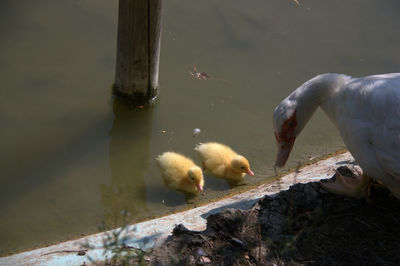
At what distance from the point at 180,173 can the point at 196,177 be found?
15 cm

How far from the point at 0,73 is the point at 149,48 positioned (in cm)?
175

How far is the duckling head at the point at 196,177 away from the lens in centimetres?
391

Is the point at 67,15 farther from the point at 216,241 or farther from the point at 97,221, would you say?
the point at 216,241

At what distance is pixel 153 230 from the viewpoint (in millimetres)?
3096

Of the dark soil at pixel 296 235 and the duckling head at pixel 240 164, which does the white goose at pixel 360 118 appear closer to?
the dark soil at pixel 296 235

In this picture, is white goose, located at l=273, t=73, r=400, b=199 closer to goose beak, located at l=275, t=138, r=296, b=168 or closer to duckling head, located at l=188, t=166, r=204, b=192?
goose beak, located at l=275, t=138, r=296, b=168

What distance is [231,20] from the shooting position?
19.3 ft

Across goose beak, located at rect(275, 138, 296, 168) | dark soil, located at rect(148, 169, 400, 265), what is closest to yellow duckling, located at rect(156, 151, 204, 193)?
goose beak, located at rect(275, 138, 296, 168)

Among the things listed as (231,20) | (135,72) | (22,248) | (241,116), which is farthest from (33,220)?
(231,20)

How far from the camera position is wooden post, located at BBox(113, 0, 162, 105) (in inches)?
154

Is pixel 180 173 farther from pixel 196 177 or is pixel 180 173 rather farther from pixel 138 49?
pixel 138 49

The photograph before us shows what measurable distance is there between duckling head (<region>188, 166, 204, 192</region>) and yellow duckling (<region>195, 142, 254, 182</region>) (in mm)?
229

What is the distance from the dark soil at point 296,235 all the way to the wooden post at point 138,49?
1.92 meters

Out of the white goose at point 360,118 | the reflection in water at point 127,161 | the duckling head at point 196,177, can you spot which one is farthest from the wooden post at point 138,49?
the white goose at point 360,118
